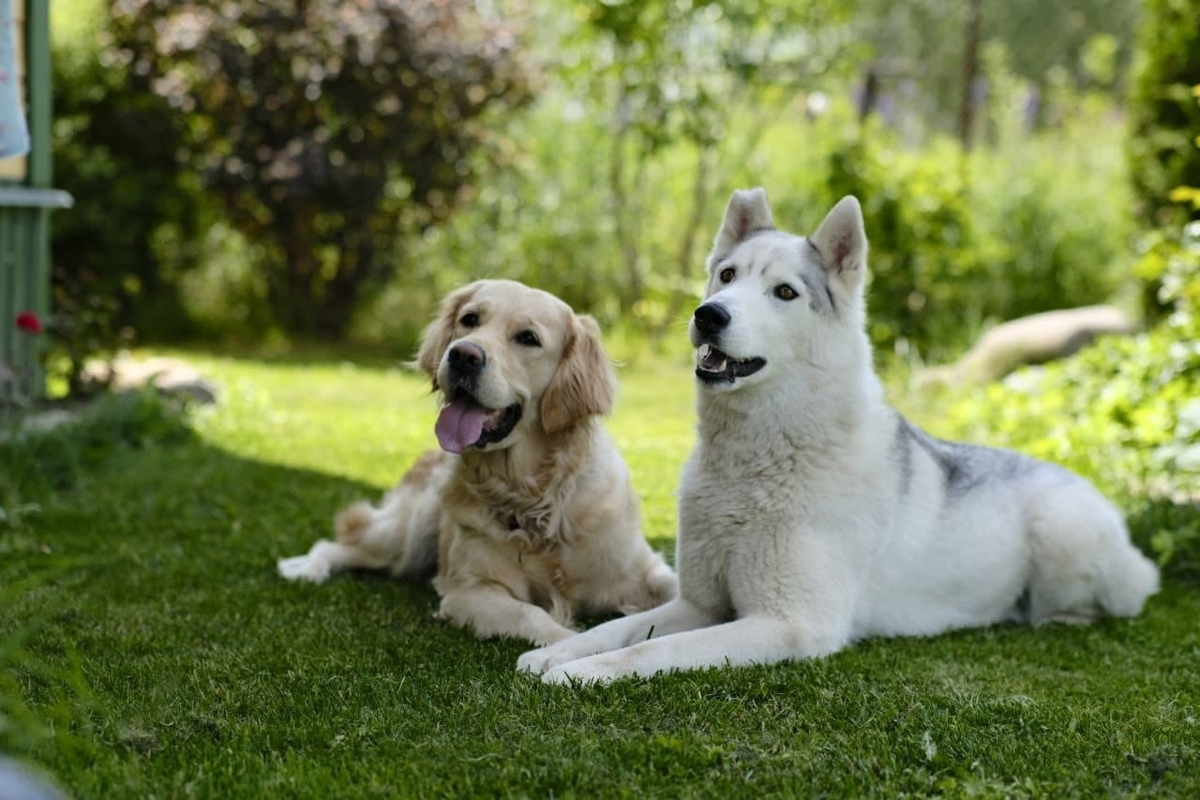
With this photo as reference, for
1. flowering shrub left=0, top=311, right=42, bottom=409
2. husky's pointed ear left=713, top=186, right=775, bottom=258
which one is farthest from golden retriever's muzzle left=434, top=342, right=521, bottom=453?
flowering shrub left=0, top=311, right=42, bottom=409

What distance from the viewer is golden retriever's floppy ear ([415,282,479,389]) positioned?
437 cm

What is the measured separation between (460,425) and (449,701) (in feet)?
3.46

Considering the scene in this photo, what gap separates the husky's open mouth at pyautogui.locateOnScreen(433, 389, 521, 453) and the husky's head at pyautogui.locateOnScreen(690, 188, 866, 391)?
2.50 feet

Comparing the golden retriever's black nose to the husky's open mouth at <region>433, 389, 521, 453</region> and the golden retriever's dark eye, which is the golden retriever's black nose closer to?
the husky's open mouth at <region>433, 389, 521, 453</region>

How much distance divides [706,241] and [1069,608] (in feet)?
28.8

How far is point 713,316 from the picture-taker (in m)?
3.62

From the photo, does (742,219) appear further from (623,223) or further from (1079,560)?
(623,223)

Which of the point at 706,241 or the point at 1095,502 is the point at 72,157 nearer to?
the point at 706,241

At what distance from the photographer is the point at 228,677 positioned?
354cm

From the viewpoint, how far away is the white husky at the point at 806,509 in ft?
12.1

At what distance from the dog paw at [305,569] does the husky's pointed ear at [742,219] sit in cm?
205

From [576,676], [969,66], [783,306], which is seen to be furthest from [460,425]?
[969,66]

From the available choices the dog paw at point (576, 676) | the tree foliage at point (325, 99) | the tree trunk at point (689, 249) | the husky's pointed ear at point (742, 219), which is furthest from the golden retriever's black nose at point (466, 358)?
the tree foliage at point (325, 99)

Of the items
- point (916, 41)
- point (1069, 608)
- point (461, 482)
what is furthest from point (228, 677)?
point (916, 41)
